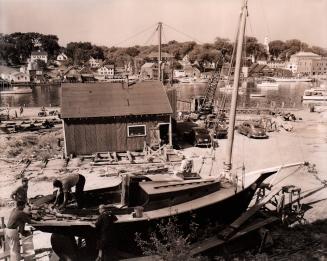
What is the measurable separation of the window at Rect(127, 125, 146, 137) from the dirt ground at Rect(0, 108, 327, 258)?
3.39 meters

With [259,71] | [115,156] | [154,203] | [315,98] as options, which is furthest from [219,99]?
[259,71]

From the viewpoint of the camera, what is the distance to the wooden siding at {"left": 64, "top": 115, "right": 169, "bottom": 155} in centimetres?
2577

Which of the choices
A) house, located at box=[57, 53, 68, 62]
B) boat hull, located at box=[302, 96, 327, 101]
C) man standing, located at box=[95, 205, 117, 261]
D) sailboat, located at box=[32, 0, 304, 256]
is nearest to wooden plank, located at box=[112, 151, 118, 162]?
sailboat, located at box=[32, 0, 304, 256]

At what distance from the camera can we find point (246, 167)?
928 inches

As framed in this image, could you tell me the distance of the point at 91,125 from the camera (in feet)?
85.0

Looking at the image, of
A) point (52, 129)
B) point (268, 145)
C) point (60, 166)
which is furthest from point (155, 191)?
point (52, 129)

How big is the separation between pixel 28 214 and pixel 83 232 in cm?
179

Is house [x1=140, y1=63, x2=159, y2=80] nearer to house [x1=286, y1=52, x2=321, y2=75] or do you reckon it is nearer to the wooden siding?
house [x1=286, y1=52, x2=321, y2=75]

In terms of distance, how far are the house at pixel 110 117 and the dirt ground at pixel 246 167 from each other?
2010 mm

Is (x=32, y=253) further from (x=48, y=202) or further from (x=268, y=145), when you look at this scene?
(x=268, y=145)

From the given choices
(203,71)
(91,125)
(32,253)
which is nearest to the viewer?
(32,253)

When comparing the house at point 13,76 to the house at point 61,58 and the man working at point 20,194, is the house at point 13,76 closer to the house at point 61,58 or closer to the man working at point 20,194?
the house at point 61,58

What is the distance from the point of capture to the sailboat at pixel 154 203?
12008 millimetres

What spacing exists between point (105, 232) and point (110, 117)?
15.1 metres
